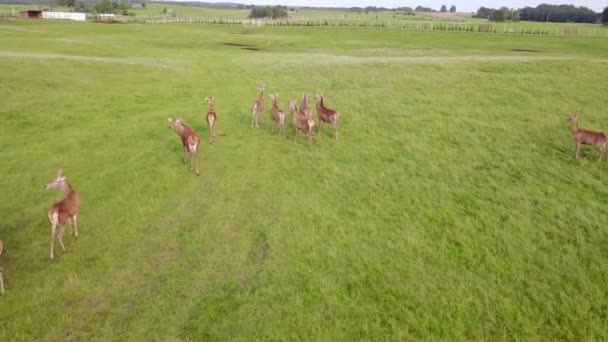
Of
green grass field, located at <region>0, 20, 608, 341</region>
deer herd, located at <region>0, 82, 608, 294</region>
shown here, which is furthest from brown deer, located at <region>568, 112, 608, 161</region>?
green grass field, located at <region>0, 20, 608, 341</region>

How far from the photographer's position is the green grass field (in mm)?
8844

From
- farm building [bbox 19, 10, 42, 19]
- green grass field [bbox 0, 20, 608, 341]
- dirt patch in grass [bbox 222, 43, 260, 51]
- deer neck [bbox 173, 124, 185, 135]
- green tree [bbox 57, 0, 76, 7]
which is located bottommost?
green grass field [bbox 0, 20, 608, 341]

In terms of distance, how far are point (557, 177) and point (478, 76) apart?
19.2 metres

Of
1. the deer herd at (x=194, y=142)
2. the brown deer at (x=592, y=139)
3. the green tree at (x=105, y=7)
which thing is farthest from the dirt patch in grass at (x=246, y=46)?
the green tree at (x=105, y=7)

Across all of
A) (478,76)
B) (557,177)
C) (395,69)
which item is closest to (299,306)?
(557,177)

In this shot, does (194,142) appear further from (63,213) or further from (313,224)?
(313,224)

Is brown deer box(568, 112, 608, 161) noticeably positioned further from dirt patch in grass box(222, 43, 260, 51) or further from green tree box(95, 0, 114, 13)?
green tree box(95, 0, 114, 13)

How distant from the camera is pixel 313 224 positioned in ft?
40.6

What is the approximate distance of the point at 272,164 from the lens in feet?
55.8

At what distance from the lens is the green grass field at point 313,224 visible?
884cm

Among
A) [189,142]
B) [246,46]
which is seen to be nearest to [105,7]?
[246,46]

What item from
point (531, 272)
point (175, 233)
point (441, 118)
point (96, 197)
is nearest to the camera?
point (531, 272)

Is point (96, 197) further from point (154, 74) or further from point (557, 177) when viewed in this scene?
point (154, 74)

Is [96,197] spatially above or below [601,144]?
below
